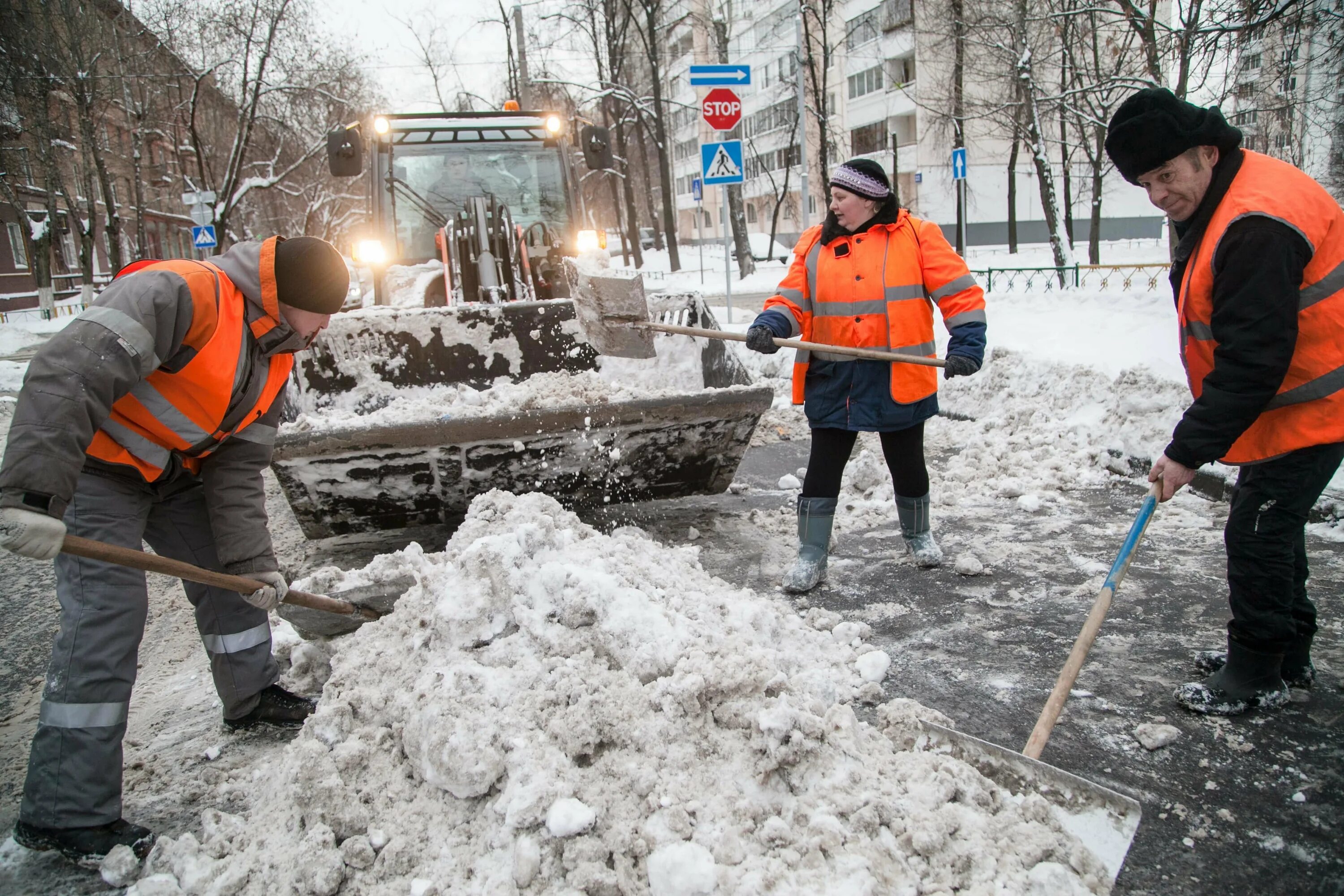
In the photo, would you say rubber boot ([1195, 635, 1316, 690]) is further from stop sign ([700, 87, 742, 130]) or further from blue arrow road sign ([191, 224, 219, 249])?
blue arrow road sign ([191, 224, 219, 249])

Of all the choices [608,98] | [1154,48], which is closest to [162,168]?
[608,98]

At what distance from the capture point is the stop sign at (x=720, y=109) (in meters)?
9.04

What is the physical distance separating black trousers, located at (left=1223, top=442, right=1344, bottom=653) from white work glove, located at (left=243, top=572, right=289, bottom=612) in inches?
103

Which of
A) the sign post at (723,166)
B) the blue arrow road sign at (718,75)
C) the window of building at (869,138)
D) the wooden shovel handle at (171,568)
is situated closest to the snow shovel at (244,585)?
the wooden shovel handle at (171,568)

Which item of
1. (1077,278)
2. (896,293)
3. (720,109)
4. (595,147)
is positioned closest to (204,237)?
(720,109)

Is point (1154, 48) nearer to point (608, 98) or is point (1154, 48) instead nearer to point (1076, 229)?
point (608, 98)

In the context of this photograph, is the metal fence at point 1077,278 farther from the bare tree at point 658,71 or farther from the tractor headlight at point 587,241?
the bare tree at point 658,71

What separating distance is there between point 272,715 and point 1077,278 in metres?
13.5

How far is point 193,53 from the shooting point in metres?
20.1

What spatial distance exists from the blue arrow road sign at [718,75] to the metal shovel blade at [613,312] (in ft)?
18.0

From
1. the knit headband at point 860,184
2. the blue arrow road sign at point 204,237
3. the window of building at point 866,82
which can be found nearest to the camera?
the knit headband at point 860,184

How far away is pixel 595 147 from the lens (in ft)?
20.3

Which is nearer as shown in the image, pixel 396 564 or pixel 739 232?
pixel 396 564

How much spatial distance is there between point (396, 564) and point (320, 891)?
4.86ft
